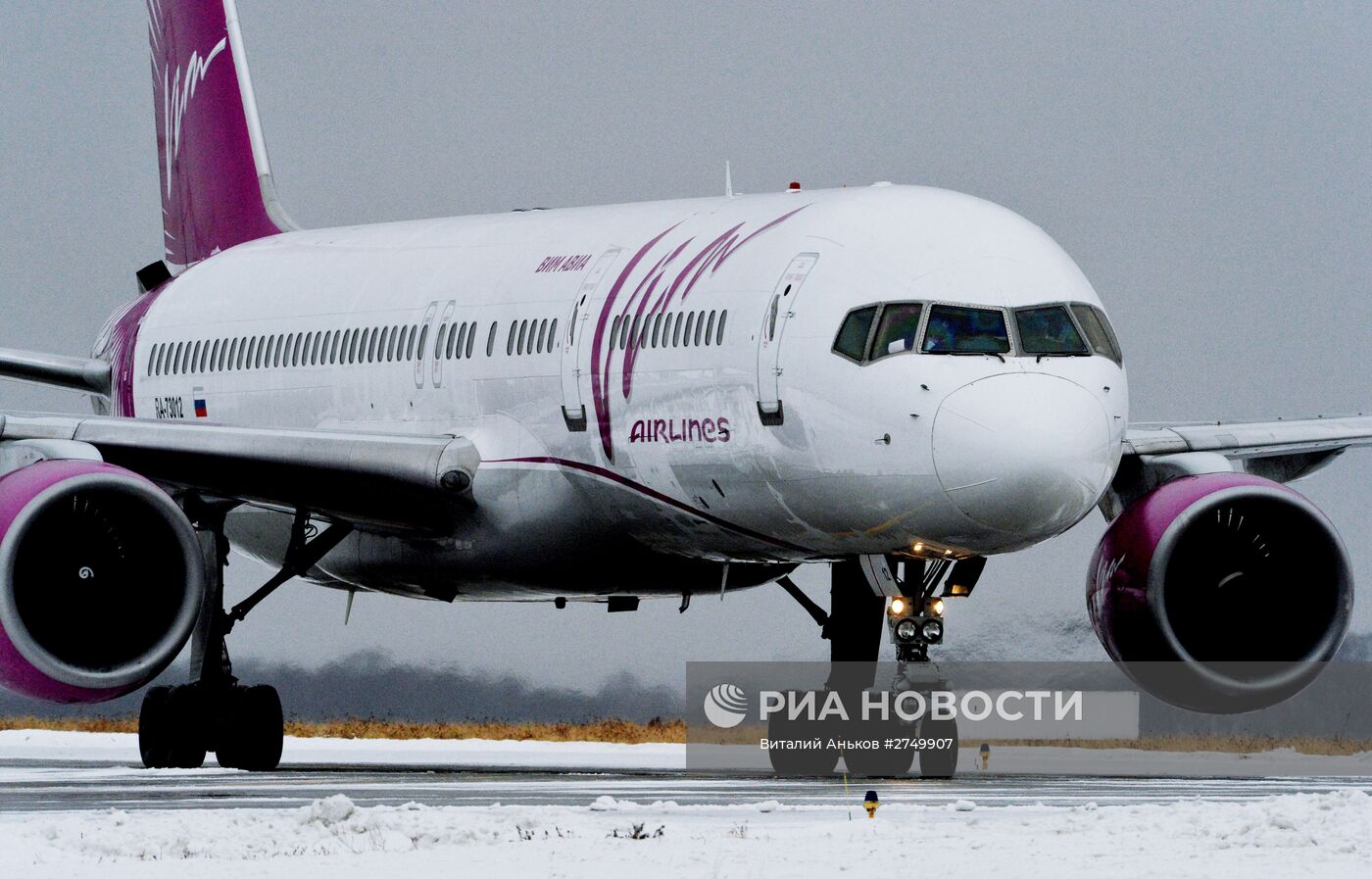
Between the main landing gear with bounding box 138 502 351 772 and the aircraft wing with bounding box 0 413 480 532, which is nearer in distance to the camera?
the aircraft wing with bounding box 0 413 480 532

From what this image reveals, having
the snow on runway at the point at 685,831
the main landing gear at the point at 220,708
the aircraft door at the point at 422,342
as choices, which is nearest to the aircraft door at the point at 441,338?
the aircraft door at the point at 422,342

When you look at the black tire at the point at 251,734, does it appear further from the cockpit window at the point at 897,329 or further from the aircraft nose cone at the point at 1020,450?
the aircraft nose cone at the point at 1020,450

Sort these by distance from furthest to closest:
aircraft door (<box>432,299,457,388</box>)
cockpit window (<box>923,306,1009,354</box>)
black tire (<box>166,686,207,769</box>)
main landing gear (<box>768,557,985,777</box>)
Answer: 1. black tire (<box>166,686,207,769</box>)
2. aircraft door (<box>432,299,457,388</box>)
3. main landing gear (<box>768,557,985,777</box>)
4. cockpit window (<box>923,306,1009,354</box>)

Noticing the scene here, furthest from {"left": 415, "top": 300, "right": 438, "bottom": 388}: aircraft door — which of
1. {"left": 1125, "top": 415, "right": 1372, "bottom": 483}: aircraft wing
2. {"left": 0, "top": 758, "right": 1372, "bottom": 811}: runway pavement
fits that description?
→ {"left": 1125, "top": 415, "right": 1372, "bottom": 483}: aircraft wing

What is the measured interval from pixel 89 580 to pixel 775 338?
212 inches

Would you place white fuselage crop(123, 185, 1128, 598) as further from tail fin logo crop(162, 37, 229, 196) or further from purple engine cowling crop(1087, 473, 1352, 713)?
tail fin logo crop(162, 37, 229, 196)

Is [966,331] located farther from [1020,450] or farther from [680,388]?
[680,388]

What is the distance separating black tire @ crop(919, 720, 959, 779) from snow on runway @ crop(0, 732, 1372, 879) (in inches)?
56.7

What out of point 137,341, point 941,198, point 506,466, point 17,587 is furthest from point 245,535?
point 941,198

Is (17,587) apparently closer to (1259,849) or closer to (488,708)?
(1259,849)

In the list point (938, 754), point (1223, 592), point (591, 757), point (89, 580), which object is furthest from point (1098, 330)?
point (591, 757)

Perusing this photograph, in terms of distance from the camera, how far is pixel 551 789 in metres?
18.3

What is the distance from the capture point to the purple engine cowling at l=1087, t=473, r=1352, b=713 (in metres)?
20.3

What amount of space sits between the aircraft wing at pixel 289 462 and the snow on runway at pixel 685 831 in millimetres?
3471
